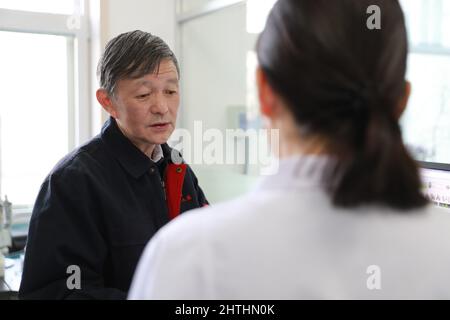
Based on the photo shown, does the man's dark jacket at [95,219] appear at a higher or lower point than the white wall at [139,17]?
lower

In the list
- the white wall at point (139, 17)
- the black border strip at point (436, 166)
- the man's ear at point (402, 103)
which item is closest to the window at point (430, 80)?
the black border strip at point (436, 166)

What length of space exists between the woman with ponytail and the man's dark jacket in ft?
2.17

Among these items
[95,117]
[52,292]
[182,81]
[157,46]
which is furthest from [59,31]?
[52,292]

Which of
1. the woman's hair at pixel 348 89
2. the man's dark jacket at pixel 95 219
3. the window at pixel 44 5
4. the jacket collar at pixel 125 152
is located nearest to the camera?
the woman's hair at pixel 348 89

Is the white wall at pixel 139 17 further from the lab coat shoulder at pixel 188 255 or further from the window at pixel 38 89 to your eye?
the lab coat shoulder at pixel 188 255

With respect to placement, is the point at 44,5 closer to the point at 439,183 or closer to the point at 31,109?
the point at 31,109

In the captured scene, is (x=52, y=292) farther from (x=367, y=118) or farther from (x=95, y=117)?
(x=95, y=117)

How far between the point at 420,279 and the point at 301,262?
0.46 ft

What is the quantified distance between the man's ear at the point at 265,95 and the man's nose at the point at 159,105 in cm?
82

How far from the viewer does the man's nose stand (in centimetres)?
139

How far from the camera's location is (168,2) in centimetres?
334

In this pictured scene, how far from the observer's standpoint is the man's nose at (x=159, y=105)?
1392 millimetres

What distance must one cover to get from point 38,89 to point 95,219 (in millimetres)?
2202

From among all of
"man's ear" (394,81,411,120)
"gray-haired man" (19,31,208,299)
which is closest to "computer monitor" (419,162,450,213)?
"gray-haired man" (19,31,208,299)
